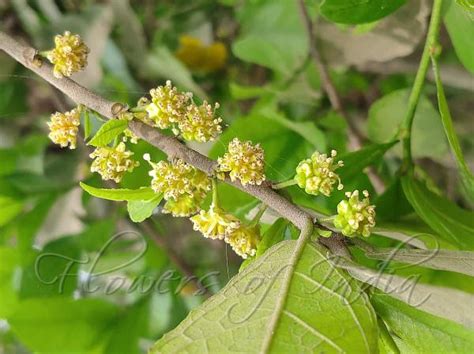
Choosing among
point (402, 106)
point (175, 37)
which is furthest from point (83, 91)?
point (175, 37)

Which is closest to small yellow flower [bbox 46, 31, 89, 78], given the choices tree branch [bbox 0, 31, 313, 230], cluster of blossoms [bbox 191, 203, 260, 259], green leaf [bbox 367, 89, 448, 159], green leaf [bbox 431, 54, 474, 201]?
tree branch [bbox 0, 31, 313, 230]

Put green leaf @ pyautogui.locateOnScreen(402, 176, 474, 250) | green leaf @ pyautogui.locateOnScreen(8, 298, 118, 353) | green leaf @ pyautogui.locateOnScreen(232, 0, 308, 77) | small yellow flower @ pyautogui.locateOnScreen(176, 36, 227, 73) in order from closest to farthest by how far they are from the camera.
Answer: green leaf @ pyautogui.locateOnScreen(402, 176, 474, 250) < green leaf @ pyautogui.locateOnScreen(8, 298, 118, 353) < green leaf @ pyautogui.locateOnScreen(232, 0, 308, 77) < small yellow flower @ pyautogui.locateOnScreen(176, 36, 227, 73)

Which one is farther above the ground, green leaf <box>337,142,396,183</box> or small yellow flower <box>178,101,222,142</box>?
small yellow flower <box>178,101,222,142</box>

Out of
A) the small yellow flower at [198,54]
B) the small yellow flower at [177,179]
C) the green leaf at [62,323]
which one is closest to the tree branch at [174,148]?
the small yellow flower at [177,179]

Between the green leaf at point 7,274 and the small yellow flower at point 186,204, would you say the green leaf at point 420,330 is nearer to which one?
the small yellow flower at point 186,204

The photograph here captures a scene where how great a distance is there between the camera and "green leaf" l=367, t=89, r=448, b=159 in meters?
0.64

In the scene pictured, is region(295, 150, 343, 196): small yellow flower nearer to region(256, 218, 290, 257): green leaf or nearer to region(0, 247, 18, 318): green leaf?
region(256, 218, 290, 257): green leaf

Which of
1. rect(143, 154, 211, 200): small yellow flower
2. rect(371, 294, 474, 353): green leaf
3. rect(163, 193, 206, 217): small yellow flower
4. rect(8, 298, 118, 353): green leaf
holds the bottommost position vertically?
rect(8, 298, 118, 353): green leaf

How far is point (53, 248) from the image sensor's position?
65 centimetres

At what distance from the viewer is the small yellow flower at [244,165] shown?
0.35m

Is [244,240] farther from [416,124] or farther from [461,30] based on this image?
[416,124]

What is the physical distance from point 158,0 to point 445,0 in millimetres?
→ 533

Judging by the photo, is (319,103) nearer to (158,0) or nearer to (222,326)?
(158,0)

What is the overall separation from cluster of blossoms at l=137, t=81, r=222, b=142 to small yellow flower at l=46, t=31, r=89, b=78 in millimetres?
48
